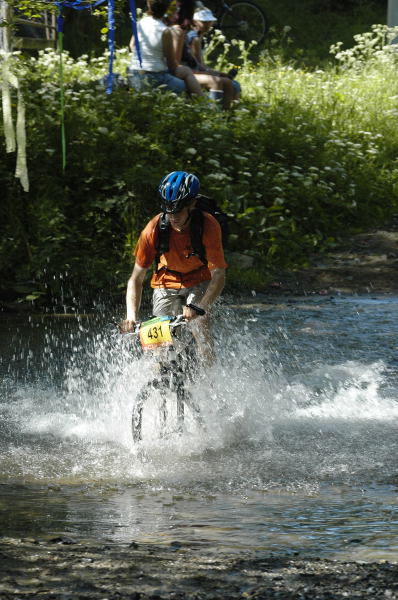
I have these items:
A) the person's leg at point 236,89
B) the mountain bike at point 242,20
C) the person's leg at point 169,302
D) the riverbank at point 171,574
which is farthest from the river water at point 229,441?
the mountain bike at point 242,20

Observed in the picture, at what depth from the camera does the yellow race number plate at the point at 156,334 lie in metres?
6.27

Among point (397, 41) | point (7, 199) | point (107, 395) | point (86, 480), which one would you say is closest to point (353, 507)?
point (86, 480)

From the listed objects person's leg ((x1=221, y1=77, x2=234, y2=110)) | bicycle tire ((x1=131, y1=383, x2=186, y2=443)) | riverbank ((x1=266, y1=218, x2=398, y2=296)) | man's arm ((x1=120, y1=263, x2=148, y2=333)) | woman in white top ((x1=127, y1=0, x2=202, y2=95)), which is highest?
woman in white top ((x1=127, y1=0, x2=202, y2=95))

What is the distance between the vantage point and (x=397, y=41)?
21406 millimetres

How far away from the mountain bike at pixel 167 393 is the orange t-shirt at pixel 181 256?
0.35 metres

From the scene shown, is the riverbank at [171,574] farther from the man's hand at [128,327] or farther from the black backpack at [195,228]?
the black backpack at [195,228]

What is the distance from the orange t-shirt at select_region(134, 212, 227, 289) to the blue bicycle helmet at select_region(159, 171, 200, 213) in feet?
0.87

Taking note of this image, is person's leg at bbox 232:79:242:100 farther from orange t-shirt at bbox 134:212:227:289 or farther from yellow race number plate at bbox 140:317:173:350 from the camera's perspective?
yellow race number plate at bbox 140:317:173:350

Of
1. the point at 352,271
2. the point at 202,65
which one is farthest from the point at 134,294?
the point at 202,65

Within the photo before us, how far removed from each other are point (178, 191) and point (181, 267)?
0.64 meters

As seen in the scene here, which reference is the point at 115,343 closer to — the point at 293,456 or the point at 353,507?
the point at 293,456

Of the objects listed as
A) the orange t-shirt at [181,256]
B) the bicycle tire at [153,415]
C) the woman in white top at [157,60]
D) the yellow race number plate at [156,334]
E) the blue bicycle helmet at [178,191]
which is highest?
the woman in white top at [157,60]

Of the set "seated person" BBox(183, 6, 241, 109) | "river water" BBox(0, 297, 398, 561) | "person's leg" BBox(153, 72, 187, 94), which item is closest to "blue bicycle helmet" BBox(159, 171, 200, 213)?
"river water" BBox(0, 297, 398, 561)

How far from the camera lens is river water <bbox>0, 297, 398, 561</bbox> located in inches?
192
